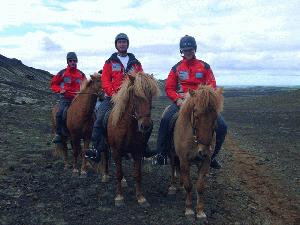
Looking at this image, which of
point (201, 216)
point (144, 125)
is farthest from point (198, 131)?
point (201, 216)

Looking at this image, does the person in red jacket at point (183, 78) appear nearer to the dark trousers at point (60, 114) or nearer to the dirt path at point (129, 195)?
the dirt path at point (129, 195)

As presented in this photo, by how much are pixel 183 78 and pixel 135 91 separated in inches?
59.1

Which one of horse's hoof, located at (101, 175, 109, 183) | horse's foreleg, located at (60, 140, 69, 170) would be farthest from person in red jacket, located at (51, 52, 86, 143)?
horse's hoof, located at (101, 175, 109, 183)

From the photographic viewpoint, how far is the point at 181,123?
27.4 ft

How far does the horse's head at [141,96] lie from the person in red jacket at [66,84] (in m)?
4.38

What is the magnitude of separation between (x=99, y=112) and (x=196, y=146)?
3.14 meters

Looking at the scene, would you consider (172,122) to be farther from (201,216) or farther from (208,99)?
(201,216)

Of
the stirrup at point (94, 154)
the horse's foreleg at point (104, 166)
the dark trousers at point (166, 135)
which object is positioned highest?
the dark trousers at point (166, 135)

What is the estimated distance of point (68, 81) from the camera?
1284 cm

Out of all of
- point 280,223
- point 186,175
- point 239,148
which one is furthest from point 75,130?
point 239,148

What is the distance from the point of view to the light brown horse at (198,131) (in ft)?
24.1

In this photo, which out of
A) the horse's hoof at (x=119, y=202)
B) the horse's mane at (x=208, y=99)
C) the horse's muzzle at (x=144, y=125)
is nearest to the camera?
the horse's mane at (x=208, y=99)

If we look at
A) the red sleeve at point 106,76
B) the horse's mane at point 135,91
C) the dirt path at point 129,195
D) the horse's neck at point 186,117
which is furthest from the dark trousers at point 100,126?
the horse's neck at point 186,117

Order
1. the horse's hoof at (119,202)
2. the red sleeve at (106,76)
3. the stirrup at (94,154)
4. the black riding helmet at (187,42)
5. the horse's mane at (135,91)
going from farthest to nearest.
Result: 1. the stirrup at (94,154)
2. the red sleeve at (106,76)
3. the horse's hoof at (119,202)
4. the black riding helmet at (187,42)
5. the horse's mane at (135,91)
